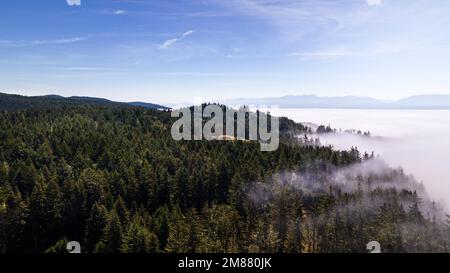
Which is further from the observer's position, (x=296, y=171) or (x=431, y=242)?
(x=296, y=171)

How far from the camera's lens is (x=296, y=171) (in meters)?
170

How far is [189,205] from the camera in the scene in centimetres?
13950

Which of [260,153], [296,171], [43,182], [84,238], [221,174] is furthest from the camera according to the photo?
[260,153]

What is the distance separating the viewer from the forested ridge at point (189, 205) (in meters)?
98.6

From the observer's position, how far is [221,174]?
6004 inches

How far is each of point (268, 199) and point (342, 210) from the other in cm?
2530

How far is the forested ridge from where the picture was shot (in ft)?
323
